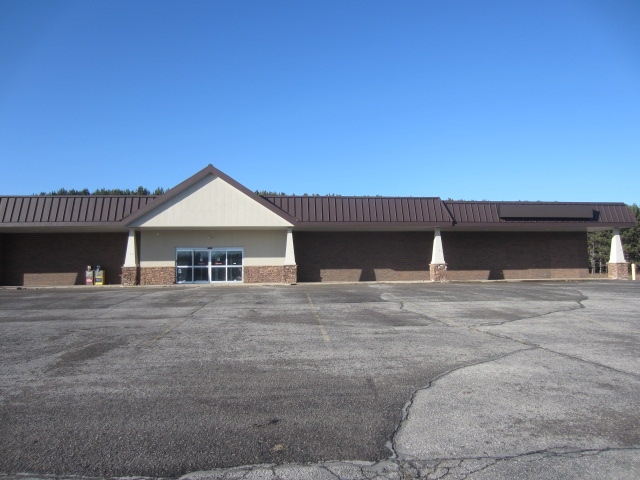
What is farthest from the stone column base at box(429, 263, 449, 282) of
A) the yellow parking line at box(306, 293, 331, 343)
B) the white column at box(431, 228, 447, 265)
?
the yellow parking line at box(306, 293, 331, 343)

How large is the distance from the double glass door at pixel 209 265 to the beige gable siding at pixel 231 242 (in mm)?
296

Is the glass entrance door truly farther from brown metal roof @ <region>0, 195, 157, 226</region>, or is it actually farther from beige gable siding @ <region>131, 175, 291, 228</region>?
brown metal roof @ <region>0, 195, 157, 226</region>

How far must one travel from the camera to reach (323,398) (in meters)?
5.80

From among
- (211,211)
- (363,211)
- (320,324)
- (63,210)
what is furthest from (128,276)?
(320,324)

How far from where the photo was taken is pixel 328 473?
3.97 meters

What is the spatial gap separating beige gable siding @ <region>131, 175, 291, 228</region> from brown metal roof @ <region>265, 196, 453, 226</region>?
1.23 m

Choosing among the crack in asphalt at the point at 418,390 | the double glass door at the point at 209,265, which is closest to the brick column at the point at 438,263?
the double glass door at the point at 209,265

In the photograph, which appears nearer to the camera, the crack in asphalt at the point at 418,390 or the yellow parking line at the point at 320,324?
the crack in asphalt at the point at 418,390

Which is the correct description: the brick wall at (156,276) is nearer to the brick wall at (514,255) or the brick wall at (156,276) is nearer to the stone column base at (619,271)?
the brick wall at (514,255)

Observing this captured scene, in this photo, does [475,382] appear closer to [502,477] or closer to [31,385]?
[502,477]

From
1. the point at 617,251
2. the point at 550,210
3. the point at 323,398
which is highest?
the point at 550,210

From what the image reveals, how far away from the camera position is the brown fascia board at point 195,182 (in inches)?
968

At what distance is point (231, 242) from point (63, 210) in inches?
330

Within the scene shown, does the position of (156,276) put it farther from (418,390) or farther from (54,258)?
(418,390)
